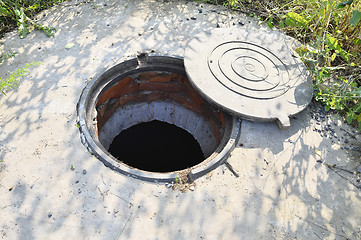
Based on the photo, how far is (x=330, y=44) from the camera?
356 cm

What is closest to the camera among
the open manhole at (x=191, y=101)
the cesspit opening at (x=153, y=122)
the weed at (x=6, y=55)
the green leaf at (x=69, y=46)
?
the cesspit opening at (x=153, y=122)

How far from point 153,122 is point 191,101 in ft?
3.31

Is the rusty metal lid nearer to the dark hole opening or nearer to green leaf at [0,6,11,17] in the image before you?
the dark hole opening

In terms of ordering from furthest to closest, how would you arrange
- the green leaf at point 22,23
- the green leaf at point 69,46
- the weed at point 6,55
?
the green leaf at point 22,23 < the green leaf at point 69,46 < the weed at point 6,55

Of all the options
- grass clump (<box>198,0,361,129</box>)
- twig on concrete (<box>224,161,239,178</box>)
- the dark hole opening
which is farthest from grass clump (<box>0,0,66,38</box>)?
twig on concrete (<box>224,161,239,178</box>)

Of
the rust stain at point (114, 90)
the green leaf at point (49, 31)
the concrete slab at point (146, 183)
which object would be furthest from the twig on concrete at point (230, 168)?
the green leaf at point (49, 31)

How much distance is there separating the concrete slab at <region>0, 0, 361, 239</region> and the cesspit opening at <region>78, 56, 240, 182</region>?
138 mm

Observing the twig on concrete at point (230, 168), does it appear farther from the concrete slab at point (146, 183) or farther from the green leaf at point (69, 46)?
the green leaf at point (69, 46)

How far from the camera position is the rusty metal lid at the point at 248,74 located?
127 inches

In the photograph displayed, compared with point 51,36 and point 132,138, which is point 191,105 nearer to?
point 132,138

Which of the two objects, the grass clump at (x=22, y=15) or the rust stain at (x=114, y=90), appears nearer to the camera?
the rust stain at (x=114, y=90)

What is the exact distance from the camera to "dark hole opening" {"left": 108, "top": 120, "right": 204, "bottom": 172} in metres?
4.71

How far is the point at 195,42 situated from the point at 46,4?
267 cm

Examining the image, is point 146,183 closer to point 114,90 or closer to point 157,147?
point 114,90
